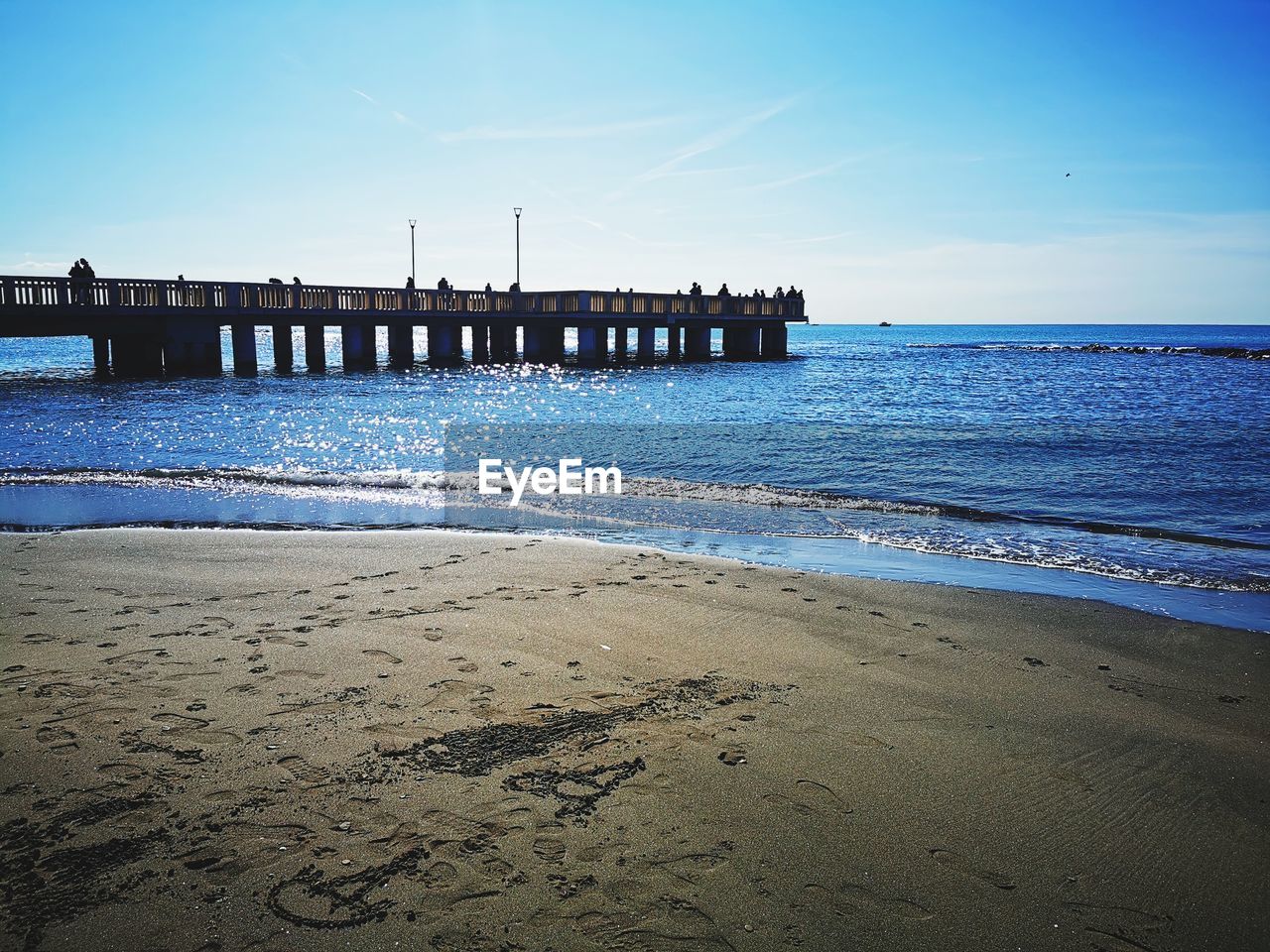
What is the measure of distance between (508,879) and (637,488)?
11.5 meters

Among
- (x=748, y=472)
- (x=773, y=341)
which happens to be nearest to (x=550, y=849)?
(x=748, y=472)

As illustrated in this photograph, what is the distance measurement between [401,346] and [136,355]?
13.4 metres

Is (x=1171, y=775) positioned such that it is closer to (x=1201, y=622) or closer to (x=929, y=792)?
(x=929, y=792)

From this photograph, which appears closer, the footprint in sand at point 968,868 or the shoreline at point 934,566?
the footprint in sand at point 968,868

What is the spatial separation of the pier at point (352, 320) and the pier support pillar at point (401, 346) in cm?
7

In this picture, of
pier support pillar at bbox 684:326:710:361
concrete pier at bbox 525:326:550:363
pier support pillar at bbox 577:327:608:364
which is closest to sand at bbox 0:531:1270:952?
concrete pier at bbox 525:326:550:363

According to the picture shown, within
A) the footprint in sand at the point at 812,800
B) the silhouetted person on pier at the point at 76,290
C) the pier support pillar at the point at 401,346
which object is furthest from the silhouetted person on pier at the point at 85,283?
the footprint in sand at the point at 812,800

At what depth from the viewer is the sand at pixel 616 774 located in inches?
127

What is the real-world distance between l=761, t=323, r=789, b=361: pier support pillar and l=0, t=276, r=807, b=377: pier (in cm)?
9

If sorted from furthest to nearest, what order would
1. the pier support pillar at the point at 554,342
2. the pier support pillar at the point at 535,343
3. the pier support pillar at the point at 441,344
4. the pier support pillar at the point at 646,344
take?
the pier support pillar at the point at 646,344 < the pier support pillar at the point at 554,342 < the pier support pillar at the point at 535,343 < the pier support pillar at the point at 441,344

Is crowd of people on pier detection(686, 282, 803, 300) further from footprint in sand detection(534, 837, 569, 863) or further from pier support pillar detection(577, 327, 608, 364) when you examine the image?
footprint in sand detection(534, 837, 569, 863)

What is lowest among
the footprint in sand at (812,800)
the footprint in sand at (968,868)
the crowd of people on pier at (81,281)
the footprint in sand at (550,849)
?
the footprint in sand at (968,868)

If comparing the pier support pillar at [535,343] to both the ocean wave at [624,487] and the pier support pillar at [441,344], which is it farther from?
the ocean wave at [624,487]

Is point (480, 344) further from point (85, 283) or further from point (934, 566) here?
point (934, 566)
